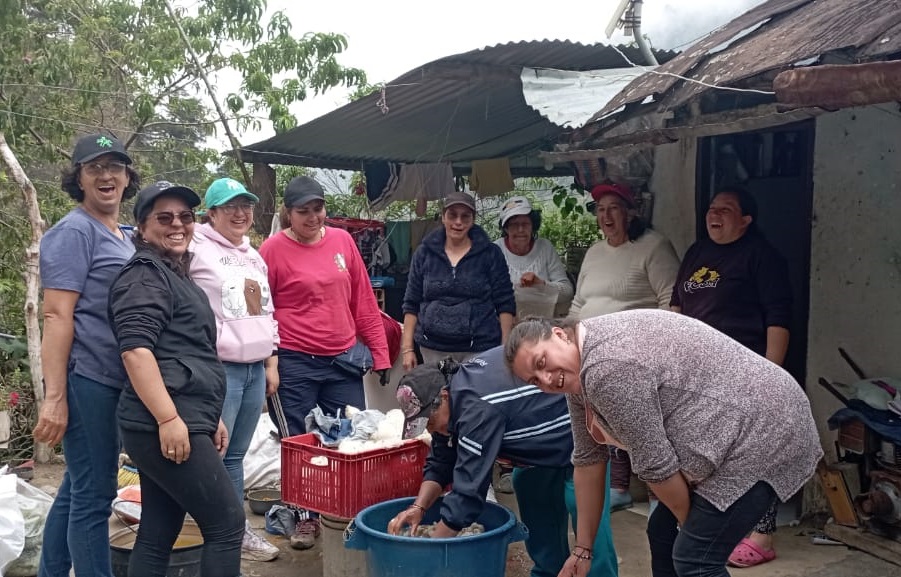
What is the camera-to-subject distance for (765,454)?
7.49 feet

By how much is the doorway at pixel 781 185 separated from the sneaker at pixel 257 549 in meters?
3.08

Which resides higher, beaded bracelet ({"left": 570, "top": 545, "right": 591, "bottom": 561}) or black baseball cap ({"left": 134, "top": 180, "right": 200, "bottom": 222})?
black baseball cap ({"left": 134, "top": 180, "right": 200, "bottom": 222})

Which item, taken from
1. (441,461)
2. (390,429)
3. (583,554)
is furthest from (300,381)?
(583,554)

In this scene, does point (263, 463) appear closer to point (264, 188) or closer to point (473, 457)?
point (473, 457)

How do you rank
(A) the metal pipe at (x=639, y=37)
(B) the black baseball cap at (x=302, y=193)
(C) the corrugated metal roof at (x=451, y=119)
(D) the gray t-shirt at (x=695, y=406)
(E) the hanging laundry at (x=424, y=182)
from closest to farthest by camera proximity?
(D) the gray t-shirt at (x=695, y=406) → (B) the black baseball cap at (x=302, y=193) → (C) the corrugated metal roof at (x=451, y=119) → (A) the metal pipe at (x=639, y=37) → (E) the hanging laundry at (x=424, y=182)

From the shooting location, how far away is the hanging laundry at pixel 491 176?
308 inches

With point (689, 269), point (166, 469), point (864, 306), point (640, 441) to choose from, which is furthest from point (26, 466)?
point (864, 306)

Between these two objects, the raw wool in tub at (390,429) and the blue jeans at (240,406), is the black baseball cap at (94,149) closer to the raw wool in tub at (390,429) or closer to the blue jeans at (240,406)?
the blue jeans at (240,406)

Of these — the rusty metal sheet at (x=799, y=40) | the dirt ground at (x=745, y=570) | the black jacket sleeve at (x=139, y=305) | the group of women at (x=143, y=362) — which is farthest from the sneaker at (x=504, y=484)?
the black jacket sleeve at (x=139, y=305)

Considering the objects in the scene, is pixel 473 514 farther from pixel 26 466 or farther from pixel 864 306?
pixel 26 466

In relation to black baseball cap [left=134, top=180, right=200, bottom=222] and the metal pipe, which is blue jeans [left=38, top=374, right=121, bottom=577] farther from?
the metal pipe

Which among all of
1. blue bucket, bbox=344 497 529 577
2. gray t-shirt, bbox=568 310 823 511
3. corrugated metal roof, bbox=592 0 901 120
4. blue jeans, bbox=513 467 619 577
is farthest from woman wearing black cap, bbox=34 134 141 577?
corrugated metal roof, bbox=592 0 901 120

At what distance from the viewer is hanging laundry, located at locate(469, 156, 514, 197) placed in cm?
783

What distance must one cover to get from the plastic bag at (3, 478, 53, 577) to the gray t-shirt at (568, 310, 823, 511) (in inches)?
→ 118
